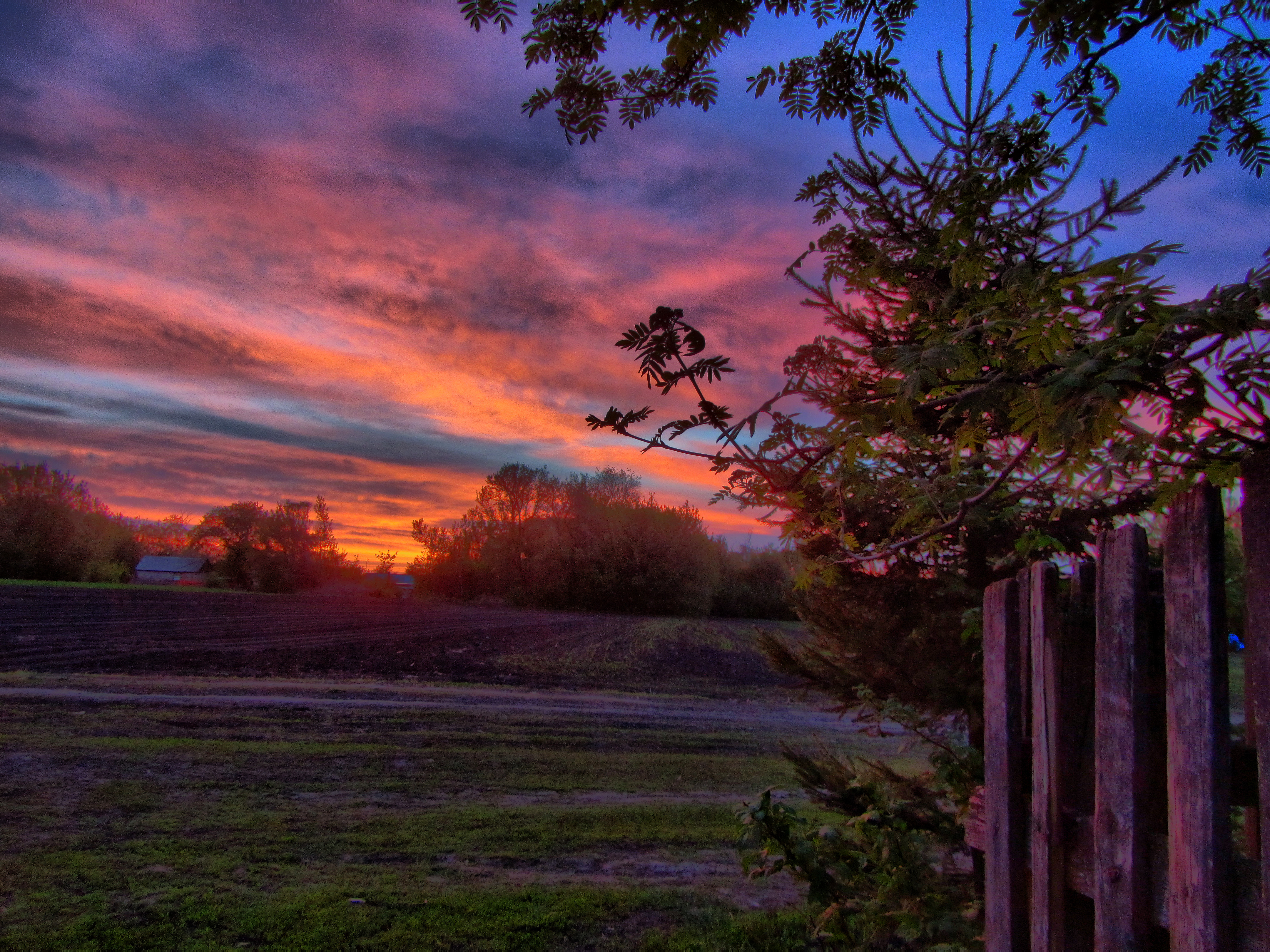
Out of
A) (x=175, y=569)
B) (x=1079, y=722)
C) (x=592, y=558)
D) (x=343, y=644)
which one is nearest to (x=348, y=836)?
(x=1079, y=722)

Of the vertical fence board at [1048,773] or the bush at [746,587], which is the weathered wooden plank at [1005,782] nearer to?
the vertical fence board at [1048,773]

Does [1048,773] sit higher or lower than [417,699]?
higher

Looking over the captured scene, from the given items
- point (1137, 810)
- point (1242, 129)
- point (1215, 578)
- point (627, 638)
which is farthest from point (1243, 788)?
point (627, 638)

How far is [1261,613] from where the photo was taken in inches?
61.7

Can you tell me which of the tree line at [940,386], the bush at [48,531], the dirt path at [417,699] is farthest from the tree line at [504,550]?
the tree line at [940,386]

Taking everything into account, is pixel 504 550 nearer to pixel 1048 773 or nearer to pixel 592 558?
pixel 592 558

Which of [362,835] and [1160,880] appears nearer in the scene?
[1160,880]

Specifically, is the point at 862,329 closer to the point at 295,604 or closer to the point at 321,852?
the point at 321,852

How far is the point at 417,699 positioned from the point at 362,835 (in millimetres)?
8028

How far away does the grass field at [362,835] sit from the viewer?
4.36m

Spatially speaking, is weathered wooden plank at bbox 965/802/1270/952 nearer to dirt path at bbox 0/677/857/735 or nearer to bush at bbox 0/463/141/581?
dirt path at bbox 0/677/857/735

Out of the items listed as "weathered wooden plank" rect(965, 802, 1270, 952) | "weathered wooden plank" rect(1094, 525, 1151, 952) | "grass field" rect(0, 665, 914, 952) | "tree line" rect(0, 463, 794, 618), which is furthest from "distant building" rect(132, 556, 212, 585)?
"weathered wooden plank" rect(1094, 525, 1151, 952)

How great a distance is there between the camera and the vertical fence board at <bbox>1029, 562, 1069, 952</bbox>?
2102mm

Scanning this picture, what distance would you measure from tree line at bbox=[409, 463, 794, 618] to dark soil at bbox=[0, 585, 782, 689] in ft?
39.1
